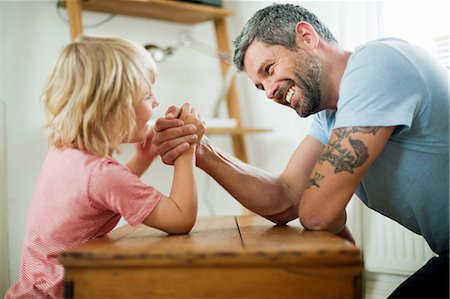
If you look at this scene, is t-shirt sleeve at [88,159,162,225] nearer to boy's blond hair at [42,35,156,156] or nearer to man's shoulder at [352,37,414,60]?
boy's blond hair at [42,35,156,156]

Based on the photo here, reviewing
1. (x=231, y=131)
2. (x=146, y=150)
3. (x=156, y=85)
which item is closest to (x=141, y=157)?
(x=146, y=150)

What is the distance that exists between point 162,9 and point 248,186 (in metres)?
1.15

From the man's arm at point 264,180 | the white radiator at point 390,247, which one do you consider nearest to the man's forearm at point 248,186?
the man's arm at point 264,180

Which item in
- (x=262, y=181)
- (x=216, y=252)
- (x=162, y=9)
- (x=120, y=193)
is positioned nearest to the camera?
(x=216, y=252)

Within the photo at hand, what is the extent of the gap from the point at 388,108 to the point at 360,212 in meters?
1.04

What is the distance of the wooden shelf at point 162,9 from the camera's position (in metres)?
2.05

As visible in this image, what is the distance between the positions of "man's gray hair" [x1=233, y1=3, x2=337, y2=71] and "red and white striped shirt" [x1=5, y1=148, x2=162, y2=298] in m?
0.50

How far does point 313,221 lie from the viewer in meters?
1.03

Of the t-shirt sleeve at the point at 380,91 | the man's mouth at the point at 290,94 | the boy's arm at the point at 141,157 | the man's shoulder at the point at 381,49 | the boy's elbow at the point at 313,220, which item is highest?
the man's shoulder at the point at 381,49

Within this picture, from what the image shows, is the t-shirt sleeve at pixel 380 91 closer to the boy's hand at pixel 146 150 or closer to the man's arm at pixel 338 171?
the man's arm at pixel 338 171

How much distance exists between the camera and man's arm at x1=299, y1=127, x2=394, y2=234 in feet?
3.27

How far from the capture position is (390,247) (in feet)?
6.20

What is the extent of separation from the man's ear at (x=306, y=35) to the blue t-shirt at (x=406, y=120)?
0.54 feet

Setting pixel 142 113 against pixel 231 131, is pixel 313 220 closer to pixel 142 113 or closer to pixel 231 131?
pixel 142 113
